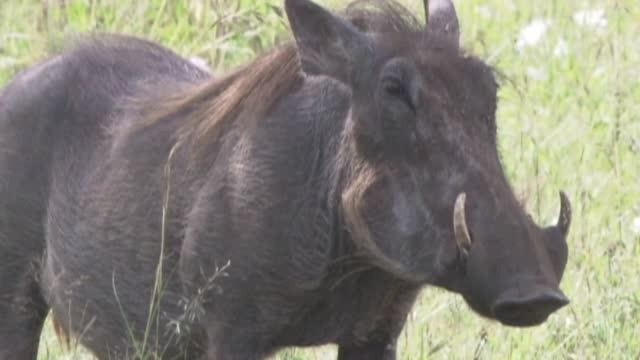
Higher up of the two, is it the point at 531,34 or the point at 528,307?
the point at 528,307

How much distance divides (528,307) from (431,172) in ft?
1.32

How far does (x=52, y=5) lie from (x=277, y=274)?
4079 mm

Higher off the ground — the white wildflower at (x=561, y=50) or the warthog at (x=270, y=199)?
the warthog at (x=270, y=199)

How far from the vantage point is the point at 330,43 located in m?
5.08

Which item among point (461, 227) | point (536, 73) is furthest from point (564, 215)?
point (536, 73)

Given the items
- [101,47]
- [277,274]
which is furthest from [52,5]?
[277,274]

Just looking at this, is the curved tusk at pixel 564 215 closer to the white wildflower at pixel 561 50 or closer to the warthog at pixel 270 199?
the warthog at pixel 270 199

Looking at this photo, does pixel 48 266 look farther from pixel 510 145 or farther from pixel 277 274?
pixel 510 145

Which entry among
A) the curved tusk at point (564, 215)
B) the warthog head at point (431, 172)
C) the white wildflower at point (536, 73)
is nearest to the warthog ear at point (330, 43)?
the warthog head at point (431, 172)

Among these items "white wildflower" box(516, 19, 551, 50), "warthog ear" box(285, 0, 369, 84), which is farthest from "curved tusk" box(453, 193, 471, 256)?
"white wildflower" box(516, 19, 551, 50)

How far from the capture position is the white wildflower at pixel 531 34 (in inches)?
342

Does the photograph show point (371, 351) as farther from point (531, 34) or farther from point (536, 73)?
point (531, 34)

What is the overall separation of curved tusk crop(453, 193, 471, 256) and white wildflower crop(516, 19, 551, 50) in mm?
3897

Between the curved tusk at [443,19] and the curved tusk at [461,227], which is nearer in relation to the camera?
the curved tusk at [461,227]
